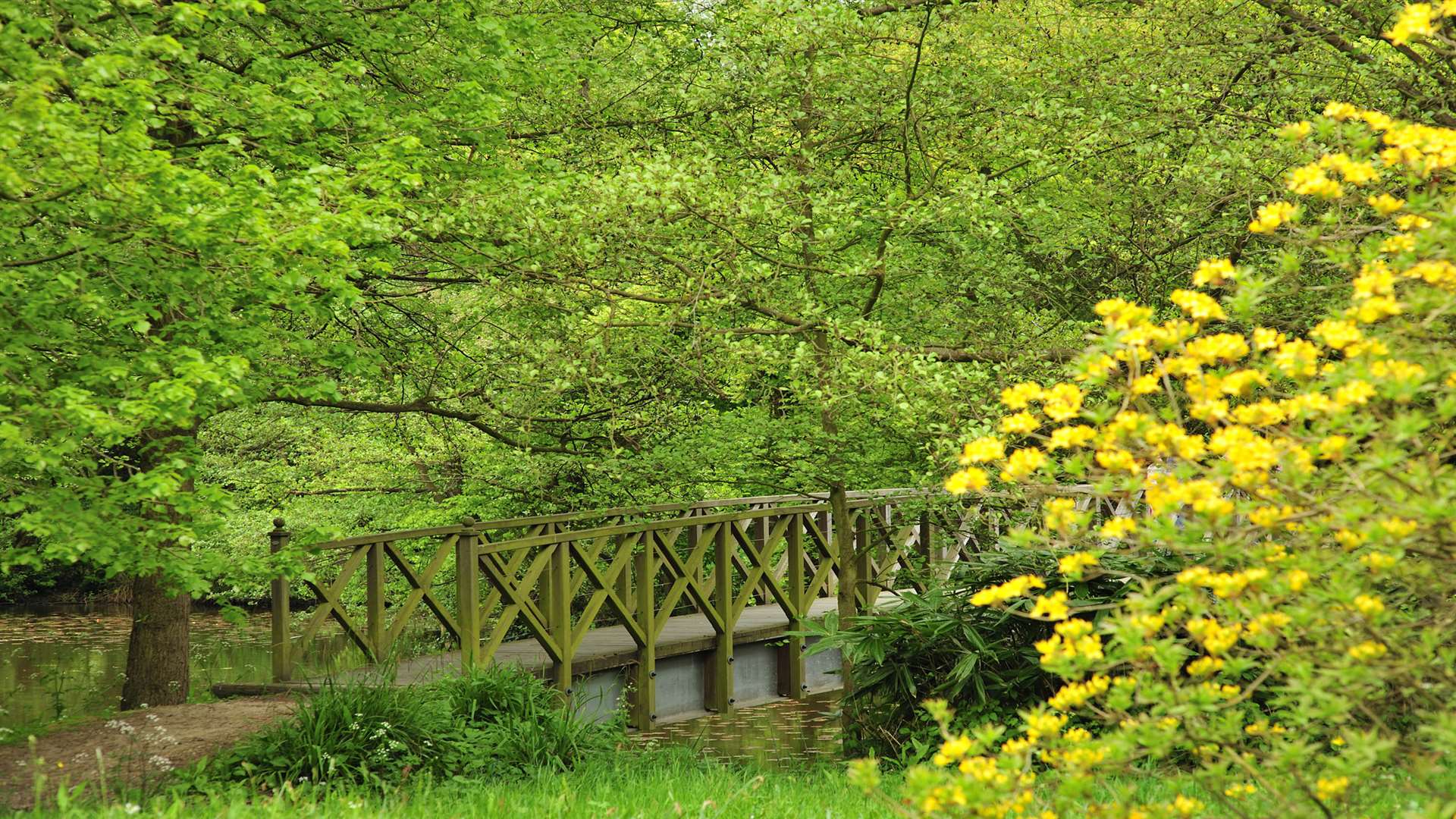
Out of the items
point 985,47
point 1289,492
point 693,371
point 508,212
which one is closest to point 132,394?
point 508,212

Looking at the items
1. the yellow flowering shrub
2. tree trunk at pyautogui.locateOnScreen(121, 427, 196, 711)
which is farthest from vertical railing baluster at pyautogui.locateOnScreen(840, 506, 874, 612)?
the yellow flowering shrub

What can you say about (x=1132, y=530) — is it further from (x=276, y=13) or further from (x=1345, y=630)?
(x=276, y=13)

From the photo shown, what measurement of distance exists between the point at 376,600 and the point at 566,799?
4.11 meters

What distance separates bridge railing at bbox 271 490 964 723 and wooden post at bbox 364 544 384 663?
0.4 inches

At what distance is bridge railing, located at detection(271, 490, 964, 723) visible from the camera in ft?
29.4

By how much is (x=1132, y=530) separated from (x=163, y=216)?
14.6 feet

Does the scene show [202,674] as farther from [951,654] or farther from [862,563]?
[951,654]

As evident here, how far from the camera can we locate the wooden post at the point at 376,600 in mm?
8898

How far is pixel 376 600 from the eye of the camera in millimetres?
8953

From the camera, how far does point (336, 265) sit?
6.68 m

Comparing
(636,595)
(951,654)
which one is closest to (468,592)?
(636,595)

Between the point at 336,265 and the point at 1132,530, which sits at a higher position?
the point at 336,265

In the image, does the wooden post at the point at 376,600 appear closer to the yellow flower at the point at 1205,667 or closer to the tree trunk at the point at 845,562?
the tree trunk at the point at 845,562

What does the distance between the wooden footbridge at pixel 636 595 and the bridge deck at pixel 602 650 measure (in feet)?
0.06
